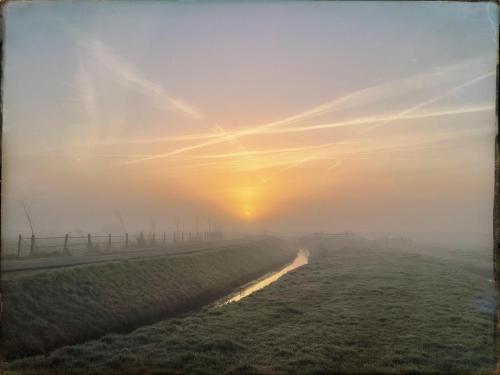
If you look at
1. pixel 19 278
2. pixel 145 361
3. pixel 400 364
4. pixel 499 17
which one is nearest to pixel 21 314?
pixel 19 278

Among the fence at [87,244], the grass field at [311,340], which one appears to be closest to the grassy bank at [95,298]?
the grass field at [311,340]

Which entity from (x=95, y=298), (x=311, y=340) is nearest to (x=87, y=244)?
(x=95, y=298)

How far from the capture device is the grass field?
13.1m

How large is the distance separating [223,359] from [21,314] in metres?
10.0

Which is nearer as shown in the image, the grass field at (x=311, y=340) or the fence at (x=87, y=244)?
the grass field at (x=311, y=340)

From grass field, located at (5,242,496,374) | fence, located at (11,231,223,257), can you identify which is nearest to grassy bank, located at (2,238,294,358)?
grass field, located at (5,242,496,374)

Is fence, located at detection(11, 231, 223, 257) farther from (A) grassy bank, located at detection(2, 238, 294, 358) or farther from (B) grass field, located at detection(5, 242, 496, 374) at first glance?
(B) grass field, located at detection(5, 242, 496, 374)

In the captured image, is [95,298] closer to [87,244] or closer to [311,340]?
[311,340]

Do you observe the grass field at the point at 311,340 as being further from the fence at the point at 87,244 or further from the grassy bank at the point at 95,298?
the fence at the point at 87,244

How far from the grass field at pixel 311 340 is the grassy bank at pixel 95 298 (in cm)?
205

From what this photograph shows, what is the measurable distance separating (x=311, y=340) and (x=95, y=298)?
496 inches

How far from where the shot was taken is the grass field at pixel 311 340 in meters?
13.1

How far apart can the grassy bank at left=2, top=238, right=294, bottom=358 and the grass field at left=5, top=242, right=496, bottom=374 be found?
2045 mm

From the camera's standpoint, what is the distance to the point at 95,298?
20.5 meters
